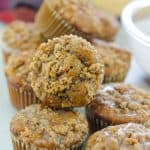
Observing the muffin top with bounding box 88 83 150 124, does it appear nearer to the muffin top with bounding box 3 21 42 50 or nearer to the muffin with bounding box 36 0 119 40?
the muffin with bounding box 36 0 119 40

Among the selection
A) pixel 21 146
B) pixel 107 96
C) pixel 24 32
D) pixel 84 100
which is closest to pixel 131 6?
pixel 24 32

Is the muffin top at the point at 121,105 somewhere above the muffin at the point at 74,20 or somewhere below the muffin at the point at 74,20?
below

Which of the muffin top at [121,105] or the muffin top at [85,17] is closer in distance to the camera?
the muffin top at [121,105]

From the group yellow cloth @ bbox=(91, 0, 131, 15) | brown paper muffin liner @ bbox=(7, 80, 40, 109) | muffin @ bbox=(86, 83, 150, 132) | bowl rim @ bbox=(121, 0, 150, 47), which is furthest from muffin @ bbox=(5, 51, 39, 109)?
yellow cloth @ bbox=(91, 0, 131, 15)

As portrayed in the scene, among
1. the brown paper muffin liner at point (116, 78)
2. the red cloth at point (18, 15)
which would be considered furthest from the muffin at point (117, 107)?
the red cloth at point (18, 15)

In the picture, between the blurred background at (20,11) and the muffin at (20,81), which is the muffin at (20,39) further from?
the blurred background at (20,11)

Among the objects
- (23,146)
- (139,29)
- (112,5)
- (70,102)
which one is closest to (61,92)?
(70,102)

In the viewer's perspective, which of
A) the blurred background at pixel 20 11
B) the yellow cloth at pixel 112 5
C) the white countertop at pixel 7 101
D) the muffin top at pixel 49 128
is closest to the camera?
the muffin top at pixel 49 128
